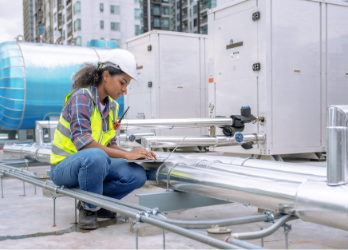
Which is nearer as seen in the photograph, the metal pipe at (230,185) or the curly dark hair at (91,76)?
the metal pipe at (230,185)

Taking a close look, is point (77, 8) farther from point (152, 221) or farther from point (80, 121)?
point (152, 221)

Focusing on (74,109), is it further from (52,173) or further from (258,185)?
(258,185)

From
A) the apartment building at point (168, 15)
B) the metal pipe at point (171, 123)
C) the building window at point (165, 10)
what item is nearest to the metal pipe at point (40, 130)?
the metal pipe at point (171, 123)

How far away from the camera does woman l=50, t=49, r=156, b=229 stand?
2.51 metres

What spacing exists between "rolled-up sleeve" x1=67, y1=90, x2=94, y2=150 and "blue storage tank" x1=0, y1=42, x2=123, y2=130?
588 centimetres

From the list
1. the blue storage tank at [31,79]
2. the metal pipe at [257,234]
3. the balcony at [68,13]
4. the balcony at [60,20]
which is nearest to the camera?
the metal pipe at [257,234]

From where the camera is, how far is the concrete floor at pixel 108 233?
232cm

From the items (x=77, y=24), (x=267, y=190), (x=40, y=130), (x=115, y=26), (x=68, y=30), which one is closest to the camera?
(x=267, y=190)

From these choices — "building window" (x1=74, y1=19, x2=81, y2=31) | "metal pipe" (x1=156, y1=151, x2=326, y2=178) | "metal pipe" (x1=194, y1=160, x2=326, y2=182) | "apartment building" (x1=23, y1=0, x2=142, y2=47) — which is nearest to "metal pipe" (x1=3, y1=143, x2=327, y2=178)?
"metal pipe" (x1=156, y1=151, x2=326, y2=178)

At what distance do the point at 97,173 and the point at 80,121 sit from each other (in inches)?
13.5

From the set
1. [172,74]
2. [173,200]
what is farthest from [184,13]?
[173,200]

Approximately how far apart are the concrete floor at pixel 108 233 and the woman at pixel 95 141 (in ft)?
0.63

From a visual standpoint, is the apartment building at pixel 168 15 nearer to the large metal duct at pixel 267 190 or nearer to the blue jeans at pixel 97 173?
the blue jeans at pixel 97 173

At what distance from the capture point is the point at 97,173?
2500 mm
